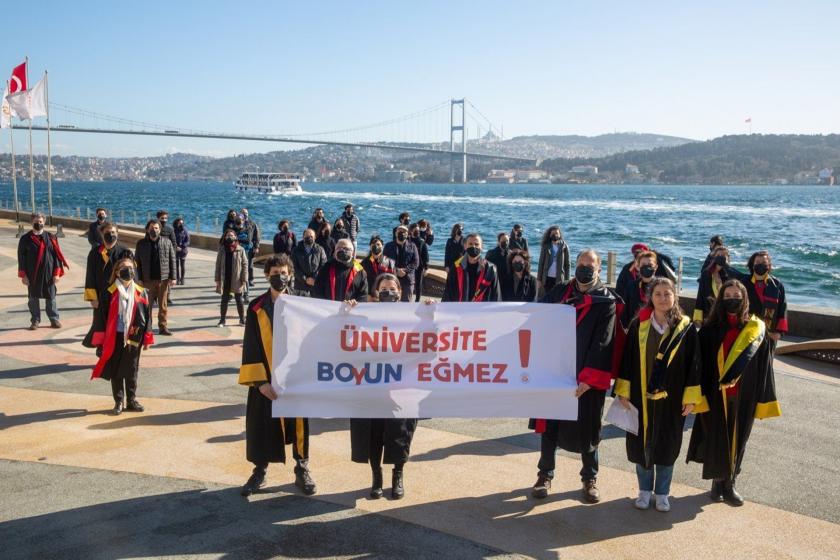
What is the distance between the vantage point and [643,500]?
221 inches

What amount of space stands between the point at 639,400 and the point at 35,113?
3348 cm

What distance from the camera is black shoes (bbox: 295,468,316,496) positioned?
19.0 ft

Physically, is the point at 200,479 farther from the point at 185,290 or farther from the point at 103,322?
the point at 185,290

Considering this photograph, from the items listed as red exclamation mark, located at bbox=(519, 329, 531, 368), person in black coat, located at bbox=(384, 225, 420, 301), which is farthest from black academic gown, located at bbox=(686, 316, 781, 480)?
person in black coat, located at bbox=(384, 225, 420, 301)

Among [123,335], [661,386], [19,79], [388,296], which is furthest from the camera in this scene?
[19,79]

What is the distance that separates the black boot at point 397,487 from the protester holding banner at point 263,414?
1.88 ft

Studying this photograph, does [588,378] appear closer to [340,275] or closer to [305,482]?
[305,482]

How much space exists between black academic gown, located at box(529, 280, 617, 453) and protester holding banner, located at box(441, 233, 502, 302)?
271cm

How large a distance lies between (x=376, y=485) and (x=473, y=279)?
132 inches

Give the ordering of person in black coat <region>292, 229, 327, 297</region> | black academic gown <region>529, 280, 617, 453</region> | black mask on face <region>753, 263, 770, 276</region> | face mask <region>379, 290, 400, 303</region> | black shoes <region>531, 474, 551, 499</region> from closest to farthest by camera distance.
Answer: black academic gown <region>529, 280, 617, 453</region> < black shoes <region>531, 474, 551, 499</region> < face mask <region>379, 290, 400, 303</region> < black mask on face <region>753, 263, 770, 276</region> < person in black coat <region>292, 229, 327, 297</region>

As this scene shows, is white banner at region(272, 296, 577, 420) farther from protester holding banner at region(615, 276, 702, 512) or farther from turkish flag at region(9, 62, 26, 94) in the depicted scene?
turkish flag at region(9, 62, 26, 94)

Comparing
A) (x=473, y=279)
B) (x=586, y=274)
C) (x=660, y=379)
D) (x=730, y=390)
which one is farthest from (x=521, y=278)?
(x=660, y=379)

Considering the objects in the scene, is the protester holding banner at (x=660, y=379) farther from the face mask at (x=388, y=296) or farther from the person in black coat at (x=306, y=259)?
the person in black coat at (x=306, y=259)

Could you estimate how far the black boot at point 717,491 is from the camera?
5758 millimetres
